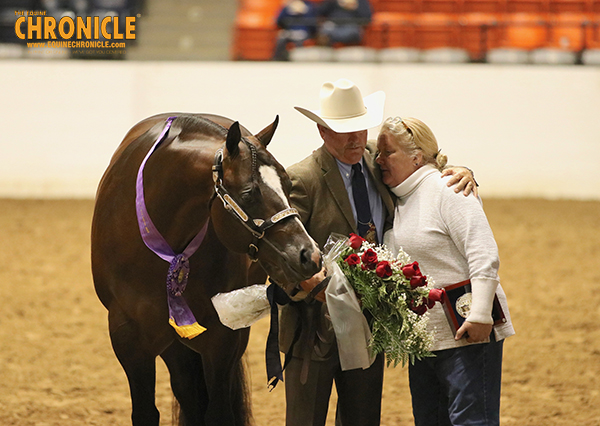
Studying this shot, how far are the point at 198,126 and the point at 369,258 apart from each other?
2.48 feet

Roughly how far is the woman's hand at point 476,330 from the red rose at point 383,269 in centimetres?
30

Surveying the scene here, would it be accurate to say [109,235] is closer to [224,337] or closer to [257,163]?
[224,337]

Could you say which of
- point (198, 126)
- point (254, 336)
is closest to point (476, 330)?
point (198, 126)

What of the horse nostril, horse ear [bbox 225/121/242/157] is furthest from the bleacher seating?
the horse nostril

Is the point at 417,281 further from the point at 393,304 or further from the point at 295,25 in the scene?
the point at 295,25

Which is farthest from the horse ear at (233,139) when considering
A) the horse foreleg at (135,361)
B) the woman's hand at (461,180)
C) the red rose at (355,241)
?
the horse foreleg at (135,361)

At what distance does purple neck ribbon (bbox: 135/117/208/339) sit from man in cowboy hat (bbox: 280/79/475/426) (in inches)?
13.6

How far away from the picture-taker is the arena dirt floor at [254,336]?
137 inches

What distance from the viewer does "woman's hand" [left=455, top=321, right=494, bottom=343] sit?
6.98ft

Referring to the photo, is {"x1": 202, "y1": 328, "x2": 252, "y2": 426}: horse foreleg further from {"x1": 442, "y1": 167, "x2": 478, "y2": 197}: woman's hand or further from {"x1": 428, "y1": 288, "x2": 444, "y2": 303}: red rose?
{"x1": 442, "y1": 167, "x2": 478, "y2": 197}: woman's hand

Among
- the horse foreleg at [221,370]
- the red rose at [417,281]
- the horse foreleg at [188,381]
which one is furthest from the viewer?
the horse foreleg at [188,381]

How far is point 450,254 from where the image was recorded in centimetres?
226

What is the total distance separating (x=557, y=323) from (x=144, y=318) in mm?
3457

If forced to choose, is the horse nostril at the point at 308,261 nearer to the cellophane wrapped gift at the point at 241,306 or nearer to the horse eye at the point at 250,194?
the horse eye at the point at 250,194
